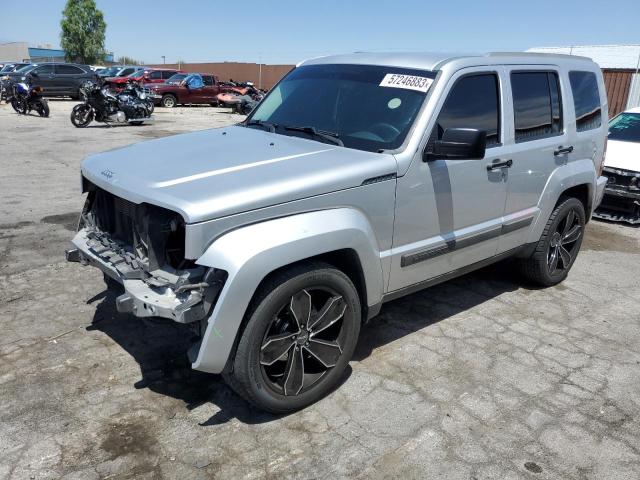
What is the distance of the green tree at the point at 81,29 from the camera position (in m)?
60.5

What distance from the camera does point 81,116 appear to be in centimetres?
1695

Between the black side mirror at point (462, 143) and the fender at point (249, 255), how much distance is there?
0.86m

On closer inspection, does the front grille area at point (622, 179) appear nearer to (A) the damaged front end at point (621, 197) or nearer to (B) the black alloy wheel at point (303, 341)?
(A) the damaged front end at point (621, 197)

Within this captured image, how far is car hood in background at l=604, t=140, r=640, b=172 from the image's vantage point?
25.3 feet

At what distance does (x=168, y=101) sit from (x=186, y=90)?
38.8 inches

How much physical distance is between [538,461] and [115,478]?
7.06 ft

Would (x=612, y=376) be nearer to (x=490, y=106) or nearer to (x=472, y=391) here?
(x=472, y=391)

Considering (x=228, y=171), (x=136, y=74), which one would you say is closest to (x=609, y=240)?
(x=228, y=171)

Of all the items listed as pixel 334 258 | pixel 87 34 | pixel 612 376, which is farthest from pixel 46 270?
pixel 87 34

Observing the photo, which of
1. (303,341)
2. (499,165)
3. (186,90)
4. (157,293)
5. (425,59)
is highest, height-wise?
(425,59)

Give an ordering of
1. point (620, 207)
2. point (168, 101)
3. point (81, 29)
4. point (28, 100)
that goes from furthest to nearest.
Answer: point (81, 29), point (168, 101), point (28, 100), point (620, 207)

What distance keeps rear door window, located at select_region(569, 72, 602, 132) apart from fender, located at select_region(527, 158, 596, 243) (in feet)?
1.16

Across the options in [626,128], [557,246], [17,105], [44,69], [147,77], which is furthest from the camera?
[147,77]

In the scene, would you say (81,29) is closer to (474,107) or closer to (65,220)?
(65,220)
